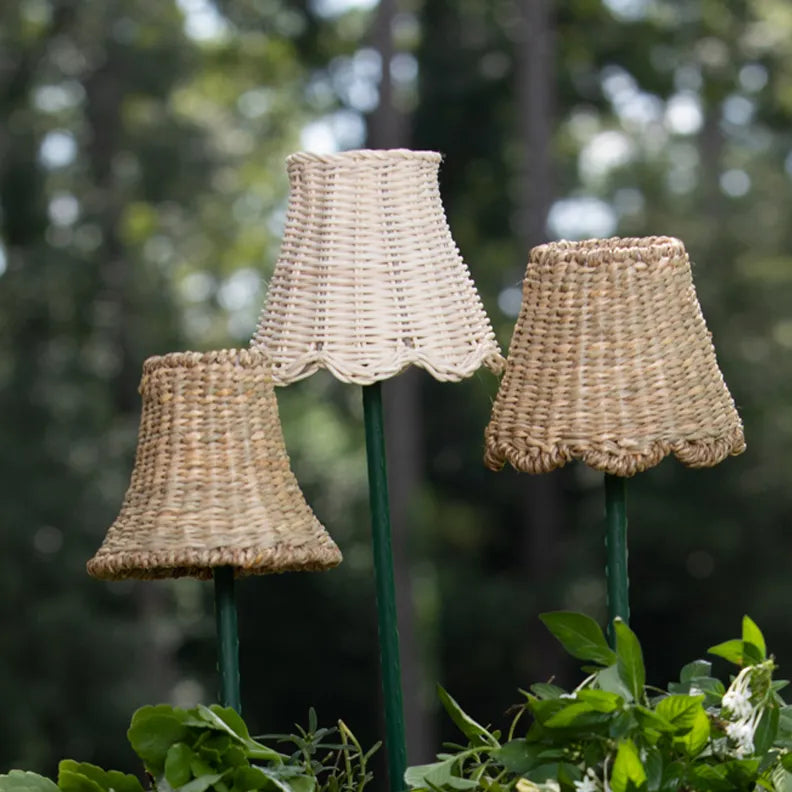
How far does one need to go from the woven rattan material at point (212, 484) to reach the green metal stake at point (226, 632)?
1.7 inches

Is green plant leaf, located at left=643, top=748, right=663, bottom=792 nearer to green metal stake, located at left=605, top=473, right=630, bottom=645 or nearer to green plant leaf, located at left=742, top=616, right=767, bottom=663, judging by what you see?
green plant leaf, located at left=742, top=616, right=767, bottom=663

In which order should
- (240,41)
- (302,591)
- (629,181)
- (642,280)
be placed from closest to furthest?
(642,280) → (302,591) → (629,181) → (240,41)

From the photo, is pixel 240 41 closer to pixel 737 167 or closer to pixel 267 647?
pixel 737 167

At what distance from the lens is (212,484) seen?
1.42m

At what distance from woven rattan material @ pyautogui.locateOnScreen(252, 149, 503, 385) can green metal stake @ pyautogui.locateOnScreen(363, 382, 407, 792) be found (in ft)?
0.30

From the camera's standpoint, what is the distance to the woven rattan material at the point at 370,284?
152 centimetres

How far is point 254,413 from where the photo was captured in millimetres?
1455

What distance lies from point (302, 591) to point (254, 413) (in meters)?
6.83

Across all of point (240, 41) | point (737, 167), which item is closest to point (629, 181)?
point (737, 167)

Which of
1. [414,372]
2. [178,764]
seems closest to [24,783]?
[178,764]

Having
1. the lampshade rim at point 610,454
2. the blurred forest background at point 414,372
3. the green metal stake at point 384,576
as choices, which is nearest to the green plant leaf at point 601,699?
the lampshade rim at point 610,454

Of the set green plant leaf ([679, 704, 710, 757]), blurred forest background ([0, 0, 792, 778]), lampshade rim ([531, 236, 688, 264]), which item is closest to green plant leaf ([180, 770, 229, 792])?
green plant leaf ([679, 704, 710, 757])

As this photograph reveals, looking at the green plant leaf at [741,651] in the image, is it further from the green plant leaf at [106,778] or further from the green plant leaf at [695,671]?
the green plant leaf at [106,778]

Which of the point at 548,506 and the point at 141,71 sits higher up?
the point at 141,71
